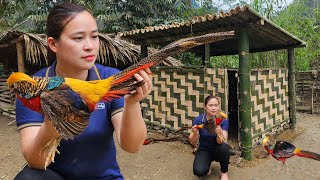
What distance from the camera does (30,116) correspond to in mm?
1420

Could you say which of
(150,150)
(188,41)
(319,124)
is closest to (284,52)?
(319,124)

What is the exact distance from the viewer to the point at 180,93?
5.62m

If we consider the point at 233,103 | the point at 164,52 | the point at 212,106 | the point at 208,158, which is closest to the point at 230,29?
the point at 212,106

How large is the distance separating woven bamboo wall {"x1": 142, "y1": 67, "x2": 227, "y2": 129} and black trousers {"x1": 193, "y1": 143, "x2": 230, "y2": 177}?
1048 mm

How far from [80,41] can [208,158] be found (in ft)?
10.5

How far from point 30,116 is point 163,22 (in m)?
10.3

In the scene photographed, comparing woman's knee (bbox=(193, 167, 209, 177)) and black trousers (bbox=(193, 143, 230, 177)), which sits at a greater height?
black trousers (bbox=(193, 143, 230, 177))

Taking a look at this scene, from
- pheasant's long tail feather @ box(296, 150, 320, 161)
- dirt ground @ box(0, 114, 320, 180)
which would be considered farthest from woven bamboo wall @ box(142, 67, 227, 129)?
pheasant's long tail feather @ box(296, 150, 320, 161)

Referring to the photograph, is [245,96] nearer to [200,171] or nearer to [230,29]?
[230,29]

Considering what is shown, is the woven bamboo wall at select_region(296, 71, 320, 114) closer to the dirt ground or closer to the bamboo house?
the bamboo house

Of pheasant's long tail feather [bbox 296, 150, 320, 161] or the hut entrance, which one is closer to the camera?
pheasant's long tail feather [bbox 296, 150, 320, 161]

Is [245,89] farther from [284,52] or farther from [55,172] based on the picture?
[284,52]

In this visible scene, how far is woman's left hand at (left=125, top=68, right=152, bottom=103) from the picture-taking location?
1.14m

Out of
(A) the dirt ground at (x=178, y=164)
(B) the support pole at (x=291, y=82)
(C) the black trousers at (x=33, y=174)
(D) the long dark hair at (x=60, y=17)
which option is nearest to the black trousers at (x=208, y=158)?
(A) the dirt ground at (x=178, y=164)
